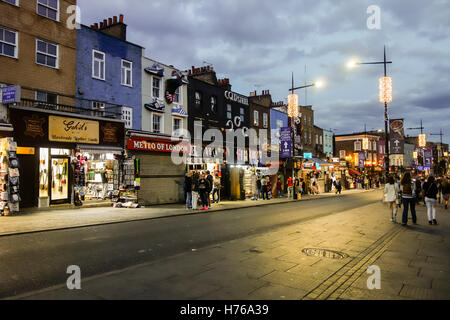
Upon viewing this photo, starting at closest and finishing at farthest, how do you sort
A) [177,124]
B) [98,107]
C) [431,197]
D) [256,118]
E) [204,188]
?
[431,197], [204,188], [98,107], [177,124], [256,118]

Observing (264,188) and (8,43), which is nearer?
(8,43)

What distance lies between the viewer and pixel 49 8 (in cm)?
1808

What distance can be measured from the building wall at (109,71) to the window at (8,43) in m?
3.32

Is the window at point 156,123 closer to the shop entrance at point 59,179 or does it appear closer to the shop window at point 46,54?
the shop entrance at point 59,179

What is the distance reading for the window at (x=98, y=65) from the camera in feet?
65.6

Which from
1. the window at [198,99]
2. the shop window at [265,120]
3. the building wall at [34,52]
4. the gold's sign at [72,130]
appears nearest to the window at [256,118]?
the shop window at [265,120]

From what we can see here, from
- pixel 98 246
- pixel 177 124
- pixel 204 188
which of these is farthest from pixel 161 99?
pixel 98 246

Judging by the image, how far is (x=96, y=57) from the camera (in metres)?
20.2

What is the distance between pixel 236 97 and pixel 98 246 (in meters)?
25.8

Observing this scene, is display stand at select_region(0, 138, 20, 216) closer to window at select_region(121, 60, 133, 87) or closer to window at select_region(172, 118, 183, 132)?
window at select_region(121, 60, 133, 87)

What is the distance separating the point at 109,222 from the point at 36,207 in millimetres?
5984

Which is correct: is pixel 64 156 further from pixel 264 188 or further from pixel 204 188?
pixel 264 188

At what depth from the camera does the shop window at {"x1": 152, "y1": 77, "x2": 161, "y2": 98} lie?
23888 millimetres
